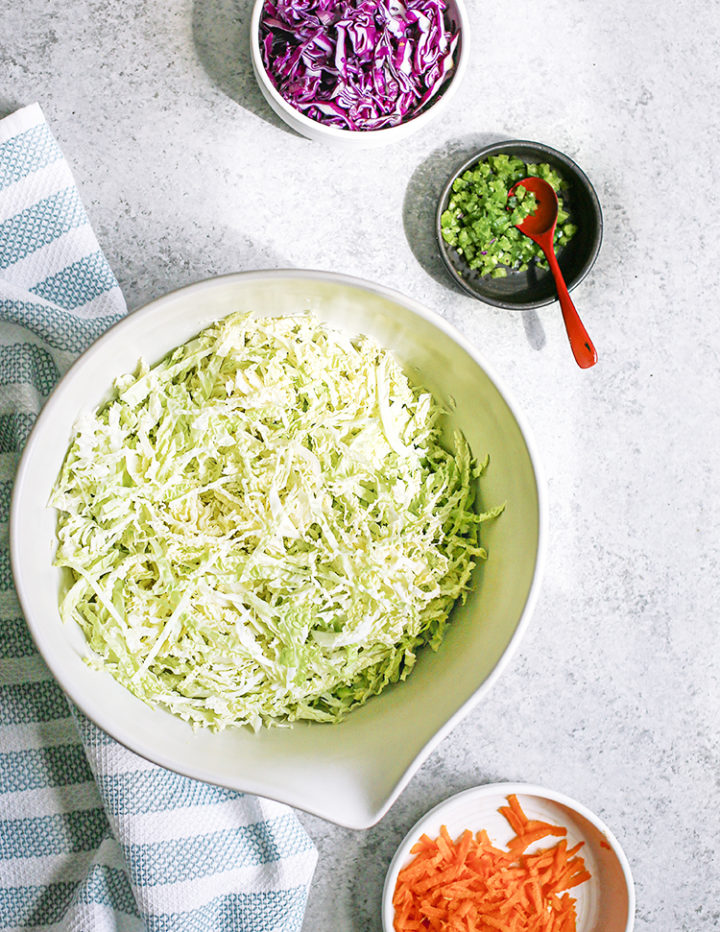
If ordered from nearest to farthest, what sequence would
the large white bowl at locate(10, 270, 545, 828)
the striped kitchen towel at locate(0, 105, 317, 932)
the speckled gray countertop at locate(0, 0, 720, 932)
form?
1. the large white bowl at locate(10, 270, 545, 828)
2. the striped kitchen towel at locate(0, 105, 317, 932)
3. the speckled gray countertop at locate(0, 0, 720, 932)

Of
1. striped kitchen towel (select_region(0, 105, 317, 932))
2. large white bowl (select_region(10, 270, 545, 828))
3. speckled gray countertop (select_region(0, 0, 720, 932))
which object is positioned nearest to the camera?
large white bowl (select_region(10, 270, 545, 828))

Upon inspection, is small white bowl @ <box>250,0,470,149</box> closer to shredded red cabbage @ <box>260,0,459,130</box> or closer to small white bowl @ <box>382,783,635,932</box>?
shredded red cabbage @ <box>260,0,459,130</box>

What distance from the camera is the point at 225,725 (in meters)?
1.17

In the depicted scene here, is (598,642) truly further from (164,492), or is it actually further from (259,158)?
(259,158)

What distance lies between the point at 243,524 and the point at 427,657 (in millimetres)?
349

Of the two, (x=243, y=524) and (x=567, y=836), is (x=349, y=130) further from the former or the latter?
(x=567, y=836)

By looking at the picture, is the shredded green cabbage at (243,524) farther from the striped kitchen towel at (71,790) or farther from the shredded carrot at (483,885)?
the shredded carrot at (483,885)

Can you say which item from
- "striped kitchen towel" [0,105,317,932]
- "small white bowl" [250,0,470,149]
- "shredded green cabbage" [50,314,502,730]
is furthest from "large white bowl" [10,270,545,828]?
"small white bowl" [250,0,470,149]

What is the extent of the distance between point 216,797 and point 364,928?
1.29 feet

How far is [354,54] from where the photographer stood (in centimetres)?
134

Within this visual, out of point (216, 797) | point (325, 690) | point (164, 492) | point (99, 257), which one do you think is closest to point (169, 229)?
point (99, 257)

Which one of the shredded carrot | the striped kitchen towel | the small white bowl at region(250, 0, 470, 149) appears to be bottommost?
the shredded carrot

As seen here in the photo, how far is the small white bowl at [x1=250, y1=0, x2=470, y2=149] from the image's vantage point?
4.33 ft

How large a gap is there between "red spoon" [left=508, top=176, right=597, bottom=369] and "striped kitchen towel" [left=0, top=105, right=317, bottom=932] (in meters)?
0.70
